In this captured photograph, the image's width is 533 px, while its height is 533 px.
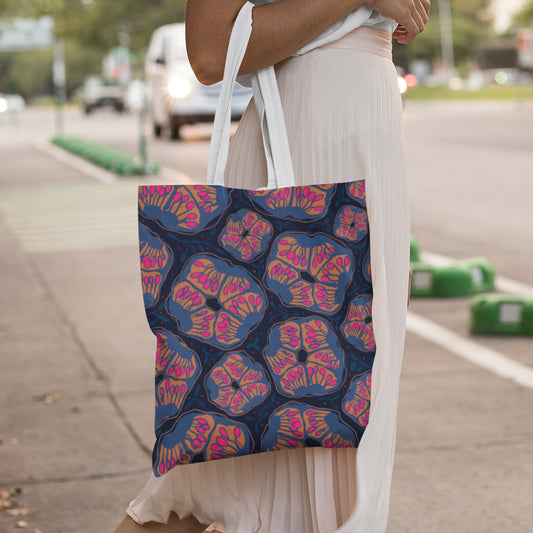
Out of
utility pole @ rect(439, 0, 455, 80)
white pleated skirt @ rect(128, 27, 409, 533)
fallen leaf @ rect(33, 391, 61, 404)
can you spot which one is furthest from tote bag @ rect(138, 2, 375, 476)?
utility pole @ rect(439, 0, 455, 80)

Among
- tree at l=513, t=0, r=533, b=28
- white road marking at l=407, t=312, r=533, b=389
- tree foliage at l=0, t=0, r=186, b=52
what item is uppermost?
tree at l=513, t=0, r=533, b=28

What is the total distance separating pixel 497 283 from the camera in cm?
774

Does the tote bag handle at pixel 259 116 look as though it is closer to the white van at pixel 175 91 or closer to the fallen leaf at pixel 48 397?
the fallen leaf at pixel 48 397

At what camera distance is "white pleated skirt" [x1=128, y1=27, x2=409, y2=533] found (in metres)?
2.30

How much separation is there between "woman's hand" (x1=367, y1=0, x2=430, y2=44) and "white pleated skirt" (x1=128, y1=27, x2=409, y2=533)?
0.20 ft

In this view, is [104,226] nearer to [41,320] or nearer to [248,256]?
[41,320]

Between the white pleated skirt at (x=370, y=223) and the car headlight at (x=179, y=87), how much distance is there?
78.9ft

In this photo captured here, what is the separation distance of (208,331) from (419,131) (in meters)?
24.9

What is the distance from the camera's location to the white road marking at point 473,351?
5.34m

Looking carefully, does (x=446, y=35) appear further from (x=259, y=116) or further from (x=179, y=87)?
(x=259, y=116)

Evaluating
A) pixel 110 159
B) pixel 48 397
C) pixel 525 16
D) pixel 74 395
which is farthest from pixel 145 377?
pixel 525 16

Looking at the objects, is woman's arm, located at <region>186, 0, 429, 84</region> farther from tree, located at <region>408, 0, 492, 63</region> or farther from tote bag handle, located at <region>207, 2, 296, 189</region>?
tree, located at <region>408, 0, 492, 63</region>

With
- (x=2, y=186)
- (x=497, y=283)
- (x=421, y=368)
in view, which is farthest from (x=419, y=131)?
(x=421, y=368)

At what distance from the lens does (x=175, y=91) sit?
87.2 ft
